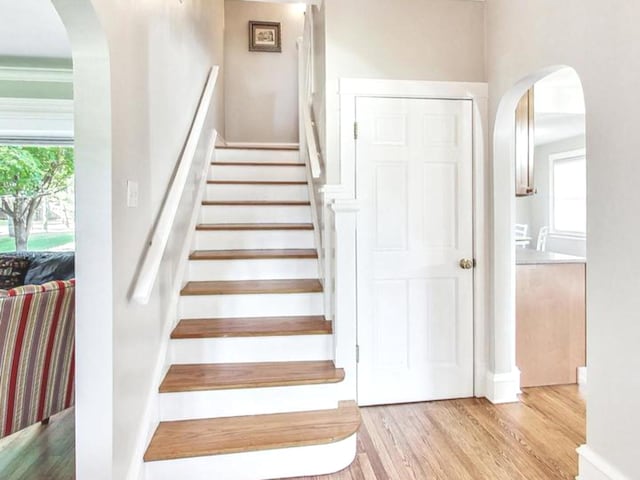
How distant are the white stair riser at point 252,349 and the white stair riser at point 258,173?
69.6 inches

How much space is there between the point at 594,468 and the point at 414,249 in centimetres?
138

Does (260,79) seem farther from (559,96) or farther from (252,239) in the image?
(559,96)

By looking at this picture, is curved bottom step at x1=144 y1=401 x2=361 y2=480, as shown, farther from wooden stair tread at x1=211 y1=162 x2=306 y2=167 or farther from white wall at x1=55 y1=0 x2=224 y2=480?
wooden stair tread at x1=211 y1=162 x2=306 y2=167

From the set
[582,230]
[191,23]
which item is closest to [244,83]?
[191,23]

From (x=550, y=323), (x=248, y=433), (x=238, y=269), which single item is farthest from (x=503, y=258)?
(x=248, y=433)

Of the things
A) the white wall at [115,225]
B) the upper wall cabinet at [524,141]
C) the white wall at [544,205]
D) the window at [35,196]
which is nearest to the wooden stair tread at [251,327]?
the white wall at [115,225]

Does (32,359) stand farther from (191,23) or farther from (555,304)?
(555,304)

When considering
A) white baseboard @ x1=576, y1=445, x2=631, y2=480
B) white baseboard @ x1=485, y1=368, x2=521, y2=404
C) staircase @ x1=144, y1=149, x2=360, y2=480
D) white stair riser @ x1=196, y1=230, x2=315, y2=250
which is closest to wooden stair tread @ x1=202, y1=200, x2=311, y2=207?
staircase @ x1=144, y1=149, x2=360, y2=480

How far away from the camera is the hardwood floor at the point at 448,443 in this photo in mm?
1823

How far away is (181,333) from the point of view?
6.81ft

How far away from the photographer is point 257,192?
3.28 m

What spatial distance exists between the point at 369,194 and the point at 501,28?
51.4 inches

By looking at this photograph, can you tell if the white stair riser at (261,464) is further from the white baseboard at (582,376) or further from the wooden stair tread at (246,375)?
the white baseboard at (582,376)

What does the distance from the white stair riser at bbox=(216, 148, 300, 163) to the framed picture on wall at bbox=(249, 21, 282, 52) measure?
1.78m
